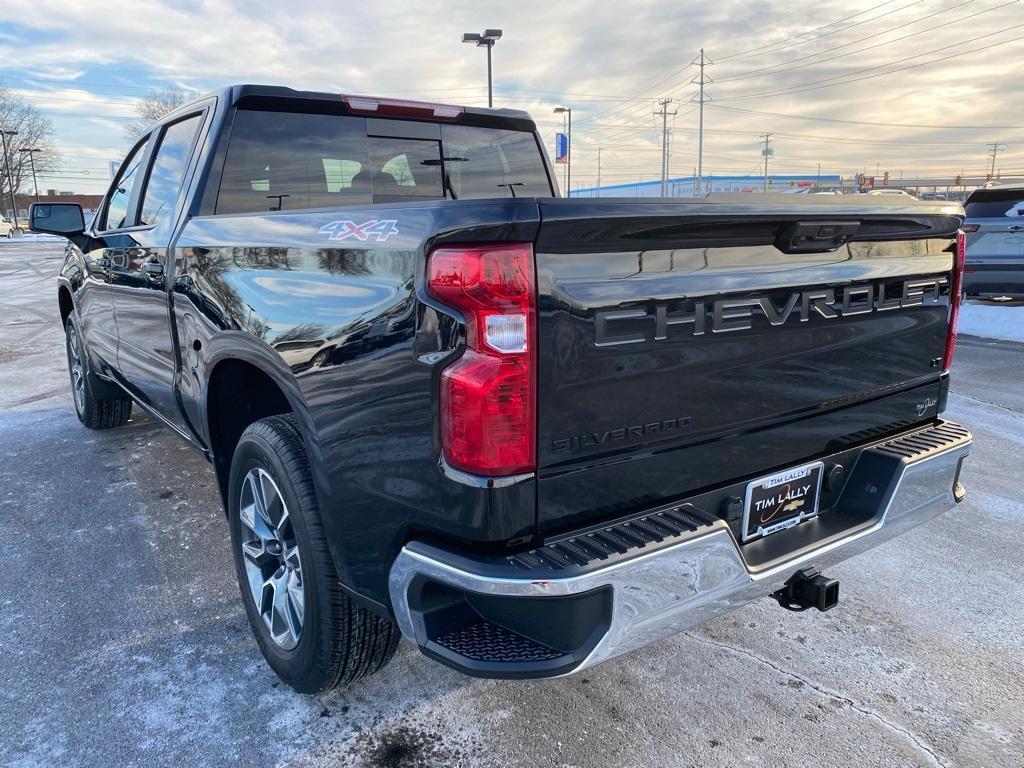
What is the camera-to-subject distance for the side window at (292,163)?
3.24 metres

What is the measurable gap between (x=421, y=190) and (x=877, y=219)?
2.18 m

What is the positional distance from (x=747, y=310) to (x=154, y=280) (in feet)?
8.56

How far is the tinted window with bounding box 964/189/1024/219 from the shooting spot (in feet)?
34.2

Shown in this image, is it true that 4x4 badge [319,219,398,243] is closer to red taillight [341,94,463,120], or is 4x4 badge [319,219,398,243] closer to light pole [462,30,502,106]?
red taillight [341,94,463,120]

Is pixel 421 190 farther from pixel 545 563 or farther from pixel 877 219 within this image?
pixel 545 563

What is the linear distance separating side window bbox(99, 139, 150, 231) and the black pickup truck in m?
1.46

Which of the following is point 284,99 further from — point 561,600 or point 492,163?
point 561,600

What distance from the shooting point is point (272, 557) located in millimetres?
2611

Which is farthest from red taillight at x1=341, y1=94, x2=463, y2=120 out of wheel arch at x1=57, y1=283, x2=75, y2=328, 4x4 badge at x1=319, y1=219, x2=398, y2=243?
wheel arch at x1=57, y1=283, x2=75, y2=328

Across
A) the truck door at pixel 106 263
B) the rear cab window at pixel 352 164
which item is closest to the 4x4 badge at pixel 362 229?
the rear cab window at pixel 352 164

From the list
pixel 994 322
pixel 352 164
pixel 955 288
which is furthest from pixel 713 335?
pixel 994 322

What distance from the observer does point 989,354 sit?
8.31m

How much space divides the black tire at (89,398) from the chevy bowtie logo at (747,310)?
440cm

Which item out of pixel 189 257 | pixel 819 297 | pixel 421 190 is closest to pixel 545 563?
pixel 819 297
